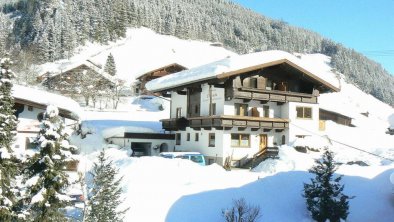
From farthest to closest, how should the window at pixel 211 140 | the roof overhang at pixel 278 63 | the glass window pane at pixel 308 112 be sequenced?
1. the glass window pane at pixel 308 112
2. the window at pixel 211 140
3. the roof overhang at pixel 278 63

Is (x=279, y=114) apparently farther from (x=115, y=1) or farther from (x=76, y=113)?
(x=115, y=1)

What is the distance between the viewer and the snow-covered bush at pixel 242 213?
15.9 m

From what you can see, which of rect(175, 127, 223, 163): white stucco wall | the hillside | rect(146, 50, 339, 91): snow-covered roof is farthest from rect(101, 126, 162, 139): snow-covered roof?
the hillside

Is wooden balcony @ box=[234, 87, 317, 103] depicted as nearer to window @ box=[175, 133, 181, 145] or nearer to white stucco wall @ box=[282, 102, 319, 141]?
white stucco wall @ box=[282, 102, 319, 141]

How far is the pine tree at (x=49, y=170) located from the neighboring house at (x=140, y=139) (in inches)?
931

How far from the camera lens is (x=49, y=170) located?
11.0 metres

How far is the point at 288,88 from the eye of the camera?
33.2m

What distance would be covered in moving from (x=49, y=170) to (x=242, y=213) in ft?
25.7

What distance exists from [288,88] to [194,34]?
108110 millimetres

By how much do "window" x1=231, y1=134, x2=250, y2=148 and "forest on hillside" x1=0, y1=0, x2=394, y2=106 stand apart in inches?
1667

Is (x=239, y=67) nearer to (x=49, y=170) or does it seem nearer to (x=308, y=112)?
(x=308, y=112)

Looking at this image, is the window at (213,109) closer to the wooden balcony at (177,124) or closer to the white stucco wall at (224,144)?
the white stucco wall at (224,144)

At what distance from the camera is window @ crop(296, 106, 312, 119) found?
32.7 meters

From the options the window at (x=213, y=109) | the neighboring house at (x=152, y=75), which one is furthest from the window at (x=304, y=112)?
the neighboring house at (x=152, y=75)
